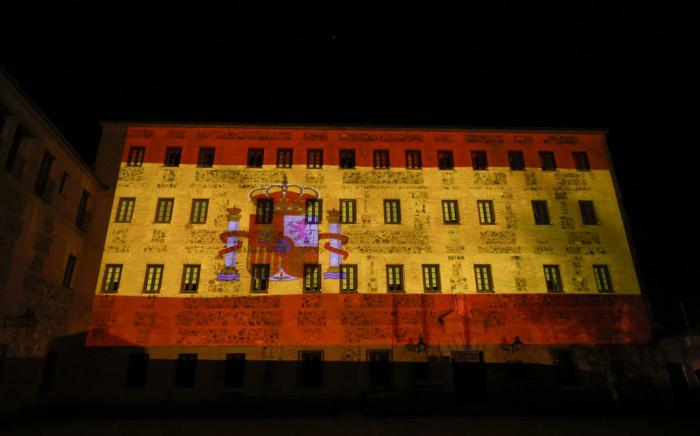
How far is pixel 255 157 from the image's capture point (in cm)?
2280

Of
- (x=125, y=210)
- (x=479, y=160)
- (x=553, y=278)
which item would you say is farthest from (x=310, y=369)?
(x=479, y=160)

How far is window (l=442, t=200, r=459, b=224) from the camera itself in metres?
21.6

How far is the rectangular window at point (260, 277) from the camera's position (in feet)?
65.8

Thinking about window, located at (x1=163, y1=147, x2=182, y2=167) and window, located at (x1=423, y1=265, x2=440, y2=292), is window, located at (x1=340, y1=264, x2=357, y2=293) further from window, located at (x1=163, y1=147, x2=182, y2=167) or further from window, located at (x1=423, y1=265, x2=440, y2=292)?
window, located at (x1=163, y1=147, x2=182, y2=167)

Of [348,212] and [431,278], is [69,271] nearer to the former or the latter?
[348,212]

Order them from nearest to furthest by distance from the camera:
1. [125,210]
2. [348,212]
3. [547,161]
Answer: [125,210]
[348,212]
[547,161]

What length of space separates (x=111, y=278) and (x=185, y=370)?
593 cm

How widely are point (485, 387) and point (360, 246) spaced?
8910 millimetres

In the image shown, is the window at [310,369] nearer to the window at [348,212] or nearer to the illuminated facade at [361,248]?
the illuminated facade at [361,248]

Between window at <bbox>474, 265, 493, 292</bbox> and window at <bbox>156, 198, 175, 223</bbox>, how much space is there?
52.6 feet

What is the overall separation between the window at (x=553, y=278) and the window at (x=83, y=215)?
76.4 ft

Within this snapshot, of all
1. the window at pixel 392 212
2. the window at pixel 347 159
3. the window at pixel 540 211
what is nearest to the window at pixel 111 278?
the window at pixel 347 159

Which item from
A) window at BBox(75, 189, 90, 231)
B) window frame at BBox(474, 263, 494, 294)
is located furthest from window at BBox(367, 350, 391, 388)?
window at BBox(75, 189, 90, 231)

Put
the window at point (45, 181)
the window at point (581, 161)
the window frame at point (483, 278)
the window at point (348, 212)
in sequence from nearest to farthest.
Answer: the window at point (45, 181), the window frame at point (483, 278), the window at point (348, 212), the window at point (581, 161)
